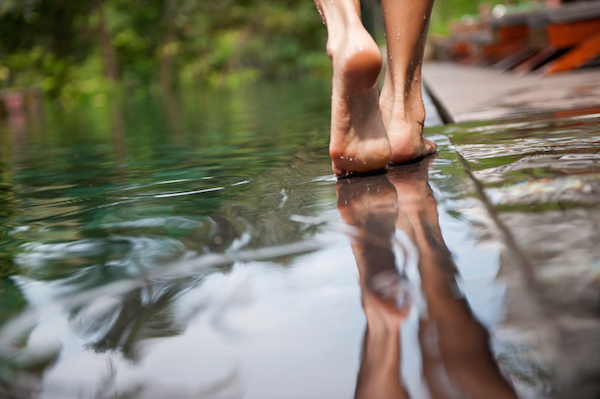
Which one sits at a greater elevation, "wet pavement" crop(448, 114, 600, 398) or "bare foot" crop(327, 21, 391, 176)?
"bare foot" crop(327, 21, 391, 176)

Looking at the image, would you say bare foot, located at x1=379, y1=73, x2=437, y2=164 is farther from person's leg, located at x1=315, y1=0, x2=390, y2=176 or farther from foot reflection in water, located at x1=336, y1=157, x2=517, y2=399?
foot reflection in water, located at x1=336, y1=157, x2=517, y2=399

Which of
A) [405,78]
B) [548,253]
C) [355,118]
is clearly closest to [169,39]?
[405,78]

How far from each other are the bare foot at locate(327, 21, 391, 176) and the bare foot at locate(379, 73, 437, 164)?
83 millimetres

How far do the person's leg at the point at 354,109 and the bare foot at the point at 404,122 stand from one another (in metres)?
0.08

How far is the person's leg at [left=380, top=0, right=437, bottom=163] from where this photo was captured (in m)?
1.34

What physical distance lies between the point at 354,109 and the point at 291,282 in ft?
2.10

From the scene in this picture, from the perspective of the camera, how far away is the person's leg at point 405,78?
1342 millimetres

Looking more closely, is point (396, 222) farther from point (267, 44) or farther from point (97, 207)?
point (267, 44)

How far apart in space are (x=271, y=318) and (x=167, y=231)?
432mm

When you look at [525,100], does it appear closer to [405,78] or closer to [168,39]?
[405,78]

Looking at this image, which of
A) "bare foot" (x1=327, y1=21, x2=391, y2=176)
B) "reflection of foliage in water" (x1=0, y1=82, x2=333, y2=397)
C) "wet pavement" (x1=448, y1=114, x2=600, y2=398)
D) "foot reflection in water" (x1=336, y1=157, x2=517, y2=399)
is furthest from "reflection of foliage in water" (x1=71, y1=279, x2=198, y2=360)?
"bare foot" (x1=327, y1=21, x2=391, y2=176)

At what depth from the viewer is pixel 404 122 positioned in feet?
4.44

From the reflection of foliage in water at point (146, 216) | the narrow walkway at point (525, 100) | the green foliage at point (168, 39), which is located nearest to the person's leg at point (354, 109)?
the reflection of foliage in water at point (146, 216)

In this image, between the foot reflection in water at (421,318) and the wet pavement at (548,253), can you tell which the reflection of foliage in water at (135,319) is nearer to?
the foot reflection in water at (421,318)
